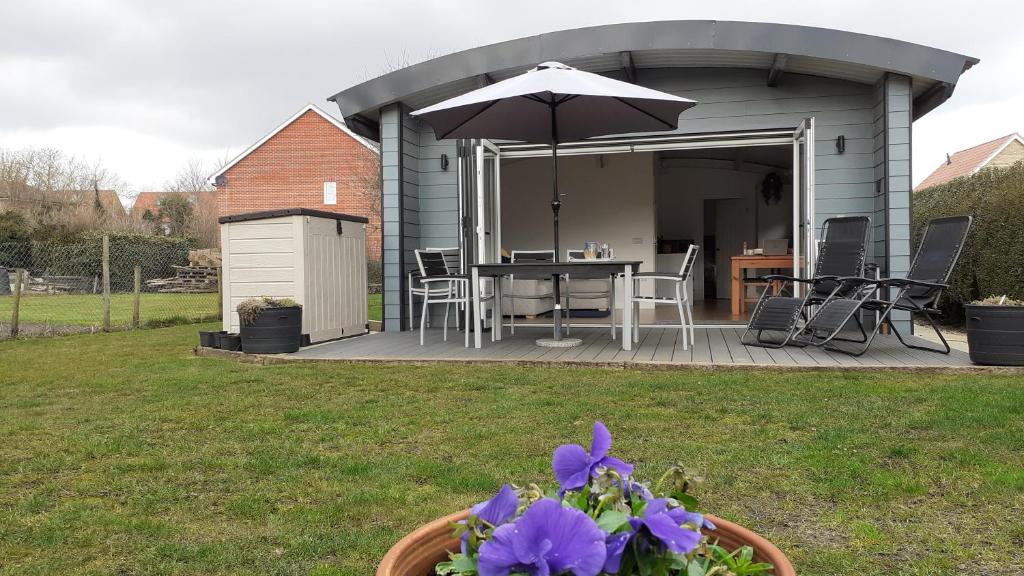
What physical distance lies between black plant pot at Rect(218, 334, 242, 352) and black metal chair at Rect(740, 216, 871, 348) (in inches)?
158

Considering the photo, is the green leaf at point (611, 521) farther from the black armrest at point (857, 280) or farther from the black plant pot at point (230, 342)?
the black plant pot at point (230, 342)

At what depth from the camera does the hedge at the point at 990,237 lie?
695 centimetres

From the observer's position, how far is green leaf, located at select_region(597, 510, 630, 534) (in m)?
0.61

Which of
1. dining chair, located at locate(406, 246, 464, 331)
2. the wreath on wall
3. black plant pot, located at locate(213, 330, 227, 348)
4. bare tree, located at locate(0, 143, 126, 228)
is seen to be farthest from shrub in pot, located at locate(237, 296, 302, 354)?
bare tree, located at locate(0, 143, 126, 228)

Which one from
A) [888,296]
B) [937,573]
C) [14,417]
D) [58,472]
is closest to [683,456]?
[937,573]

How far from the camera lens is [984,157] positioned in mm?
21453

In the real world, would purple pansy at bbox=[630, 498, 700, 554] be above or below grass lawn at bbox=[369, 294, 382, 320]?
above

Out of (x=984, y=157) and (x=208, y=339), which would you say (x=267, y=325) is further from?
(x=984, y=157)

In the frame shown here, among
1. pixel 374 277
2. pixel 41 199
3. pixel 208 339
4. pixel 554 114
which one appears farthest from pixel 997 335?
pixel 41 199

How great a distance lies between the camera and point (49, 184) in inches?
899

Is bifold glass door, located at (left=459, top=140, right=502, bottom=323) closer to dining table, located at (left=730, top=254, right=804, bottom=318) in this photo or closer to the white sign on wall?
dining table, located at (left=730, top=254, right=804, bottom=318)

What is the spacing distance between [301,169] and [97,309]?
40.1 feet

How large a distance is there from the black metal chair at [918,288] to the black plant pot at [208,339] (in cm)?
461

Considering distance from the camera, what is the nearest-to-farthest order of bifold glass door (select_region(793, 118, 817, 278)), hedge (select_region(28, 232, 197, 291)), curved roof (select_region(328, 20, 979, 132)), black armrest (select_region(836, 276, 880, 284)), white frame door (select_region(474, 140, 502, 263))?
black armrest (select_region(836, 276, 880, 284))
curved roof (select_region(328, 20, 979, 132))
bifold glass door (select_region(793, 118, 817, 278))
white frame door (select_region(474, 140, 502, 263))
hedge (select_region(28, 232, 197, 291))
